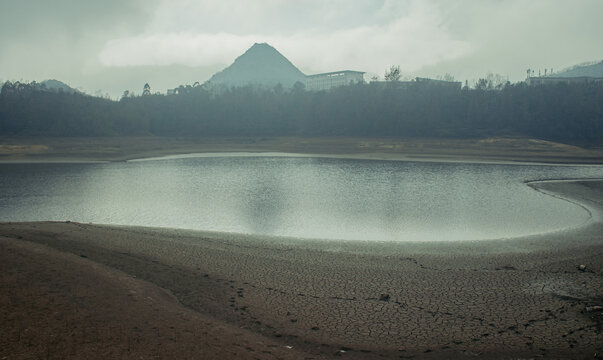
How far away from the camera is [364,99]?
339 feet

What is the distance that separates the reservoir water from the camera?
19594 mm

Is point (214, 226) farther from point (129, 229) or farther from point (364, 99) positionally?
point (364, 99)

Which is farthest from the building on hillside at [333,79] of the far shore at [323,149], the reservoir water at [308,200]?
the reservoir water at [308,200]

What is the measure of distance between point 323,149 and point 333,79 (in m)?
98.3

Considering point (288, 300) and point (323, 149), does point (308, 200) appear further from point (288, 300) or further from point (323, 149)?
point (323, 149)

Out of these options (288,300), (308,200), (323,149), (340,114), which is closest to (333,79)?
(340,114)

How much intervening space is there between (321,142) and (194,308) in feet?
229

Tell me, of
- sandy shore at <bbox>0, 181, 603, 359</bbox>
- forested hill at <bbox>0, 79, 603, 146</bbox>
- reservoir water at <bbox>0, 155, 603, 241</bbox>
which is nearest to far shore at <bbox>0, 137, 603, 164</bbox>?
forested hill at <bbox>0, 79, 603, 146</bbox>

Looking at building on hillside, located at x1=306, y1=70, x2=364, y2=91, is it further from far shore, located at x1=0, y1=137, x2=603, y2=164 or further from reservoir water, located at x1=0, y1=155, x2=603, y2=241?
reservoir water, located at x1=0, y1=155, x2=603, y2=241

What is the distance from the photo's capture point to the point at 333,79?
164m

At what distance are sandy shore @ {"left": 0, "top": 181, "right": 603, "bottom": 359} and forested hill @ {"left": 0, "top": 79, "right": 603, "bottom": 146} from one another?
235ft

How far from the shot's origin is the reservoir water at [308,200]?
1959 centimetres

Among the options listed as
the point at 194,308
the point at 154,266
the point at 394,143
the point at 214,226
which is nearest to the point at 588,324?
the point at 194,308

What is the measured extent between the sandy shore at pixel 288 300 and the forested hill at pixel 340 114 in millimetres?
71672
